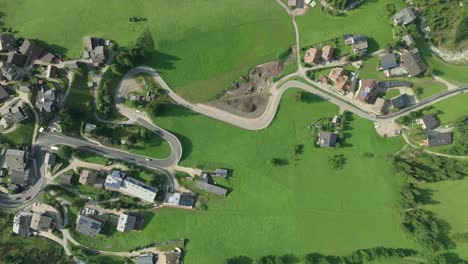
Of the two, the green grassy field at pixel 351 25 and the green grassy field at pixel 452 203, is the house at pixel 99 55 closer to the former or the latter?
the green grassy field at pixel 351 25

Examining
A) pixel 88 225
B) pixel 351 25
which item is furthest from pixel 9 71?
pixel 351 25

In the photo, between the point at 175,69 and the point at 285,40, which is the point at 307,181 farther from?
the point at 175,69

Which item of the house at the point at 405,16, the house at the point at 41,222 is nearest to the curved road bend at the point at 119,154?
the house at the point at 41,222

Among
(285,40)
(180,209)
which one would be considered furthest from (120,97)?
(285,40)

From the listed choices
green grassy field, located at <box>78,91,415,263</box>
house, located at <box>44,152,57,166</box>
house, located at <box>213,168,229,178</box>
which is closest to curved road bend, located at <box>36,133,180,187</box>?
house, located at <box>44,152,57,166</box>

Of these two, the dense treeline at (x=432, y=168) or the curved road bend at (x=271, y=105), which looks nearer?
the dense treeline at (x=432, y=168)

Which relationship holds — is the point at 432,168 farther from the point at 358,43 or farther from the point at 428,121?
the point at 358,43
